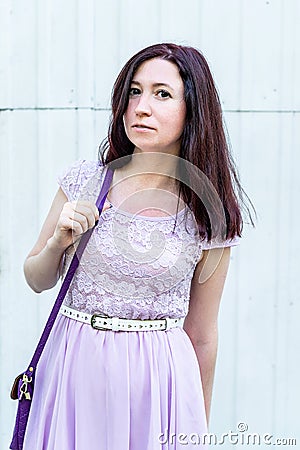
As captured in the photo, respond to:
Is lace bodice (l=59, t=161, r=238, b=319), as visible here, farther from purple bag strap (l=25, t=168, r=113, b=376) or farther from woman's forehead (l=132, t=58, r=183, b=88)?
woman's forehead (l=132, t=58, r=183, b=88)

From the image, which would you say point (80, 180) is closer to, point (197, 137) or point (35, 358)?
point (197, 137)

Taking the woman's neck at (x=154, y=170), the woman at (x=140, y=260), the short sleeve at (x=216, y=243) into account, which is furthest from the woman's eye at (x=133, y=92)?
the short sleeve at (x=216, y=243)

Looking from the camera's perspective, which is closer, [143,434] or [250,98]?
[143,434]

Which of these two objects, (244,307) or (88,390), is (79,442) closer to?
(88,390)

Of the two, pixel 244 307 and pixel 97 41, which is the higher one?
pixel 97 41

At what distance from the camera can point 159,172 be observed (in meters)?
2.01

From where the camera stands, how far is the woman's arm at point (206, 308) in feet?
6.83

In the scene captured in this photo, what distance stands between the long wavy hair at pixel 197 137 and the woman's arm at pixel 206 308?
80 mm

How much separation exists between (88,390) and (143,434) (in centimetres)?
17

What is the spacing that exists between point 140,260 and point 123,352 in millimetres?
214

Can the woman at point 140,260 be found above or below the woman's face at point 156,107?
below

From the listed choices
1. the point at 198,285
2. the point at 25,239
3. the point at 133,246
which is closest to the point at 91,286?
the point at 133,246

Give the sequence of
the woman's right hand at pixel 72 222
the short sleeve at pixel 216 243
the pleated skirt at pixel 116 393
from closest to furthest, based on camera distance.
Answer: the woman's right hand at pixel 72 222 < the pleated skirt at pixel 116 393 < the short sleeve at pixel 216 243

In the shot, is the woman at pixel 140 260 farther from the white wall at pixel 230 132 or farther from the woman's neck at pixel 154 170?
the white wall at pixel 230 132
